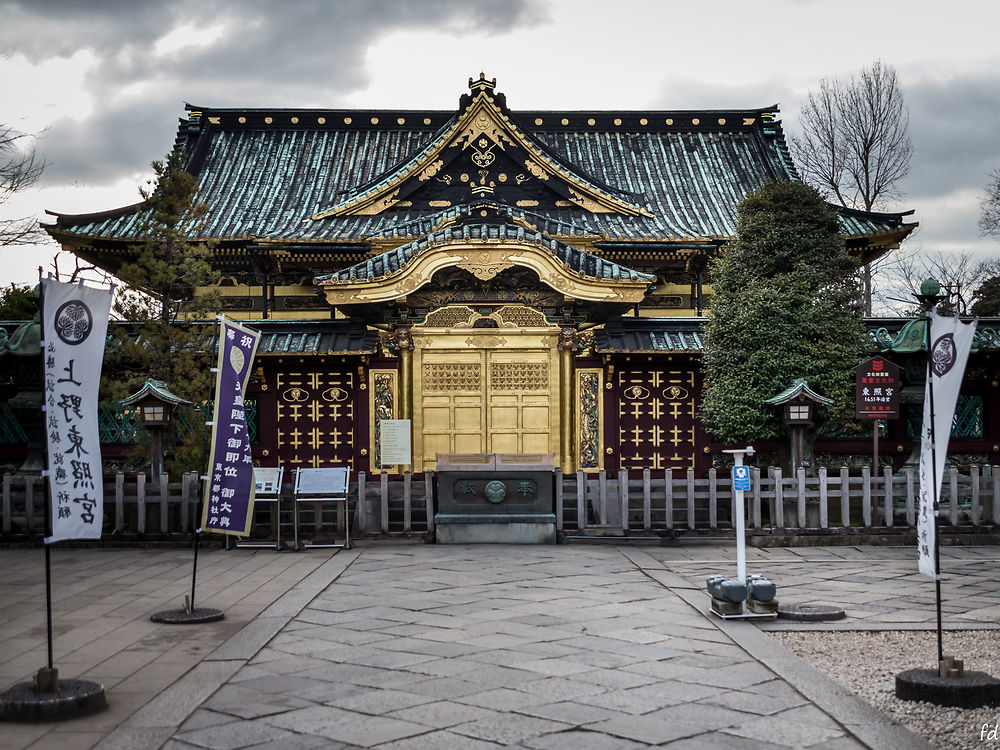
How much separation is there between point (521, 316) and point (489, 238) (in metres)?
1.77

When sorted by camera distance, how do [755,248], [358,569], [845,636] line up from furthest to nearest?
1. [755,248]
2. [358,569]
3. [845,636]

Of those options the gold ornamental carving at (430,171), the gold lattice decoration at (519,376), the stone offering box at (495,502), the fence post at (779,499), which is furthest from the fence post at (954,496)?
the gold ornamental carving at (430,171)

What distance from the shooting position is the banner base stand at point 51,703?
5.70 m

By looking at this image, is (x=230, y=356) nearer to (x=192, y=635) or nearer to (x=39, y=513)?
(x=192, y=635)

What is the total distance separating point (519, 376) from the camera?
17.7 m

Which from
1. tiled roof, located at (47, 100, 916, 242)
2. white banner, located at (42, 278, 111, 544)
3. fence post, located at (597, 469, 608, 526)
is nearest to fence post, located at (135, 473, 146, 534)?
fence post, located at (597, 469, 608, 526)

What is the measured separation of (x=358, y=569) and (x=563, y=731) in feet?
21.5

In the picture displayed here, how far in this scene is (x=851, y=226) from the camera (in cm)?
2144

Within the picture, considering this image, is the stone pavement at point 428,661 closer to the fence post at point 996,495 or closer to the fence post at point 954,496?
the fence post at point 954,496

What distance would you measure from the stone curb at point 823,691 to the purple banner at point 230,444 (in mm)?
4659

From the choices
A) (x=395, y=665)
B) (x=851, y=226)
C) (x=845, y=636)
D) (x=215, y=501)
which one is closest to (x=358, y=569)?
(x=215, y=501)

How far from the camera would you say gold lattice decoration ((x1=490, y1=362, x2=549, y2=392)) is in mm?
17656

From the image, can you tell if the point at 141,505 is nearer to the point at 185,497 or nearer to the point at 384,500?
the point at 185,497

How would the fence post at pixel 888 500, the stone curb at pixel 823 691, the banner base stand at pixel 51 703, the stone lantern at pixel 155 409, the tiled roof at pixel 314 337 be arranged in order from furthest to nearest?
the tiled roof at pixel 314 337 < the stone lantern at pixel 155 409 < the fence post at pixel 888 500 < the banner base stand at pixel 51 703 < the stone curb at pixel 823 691
